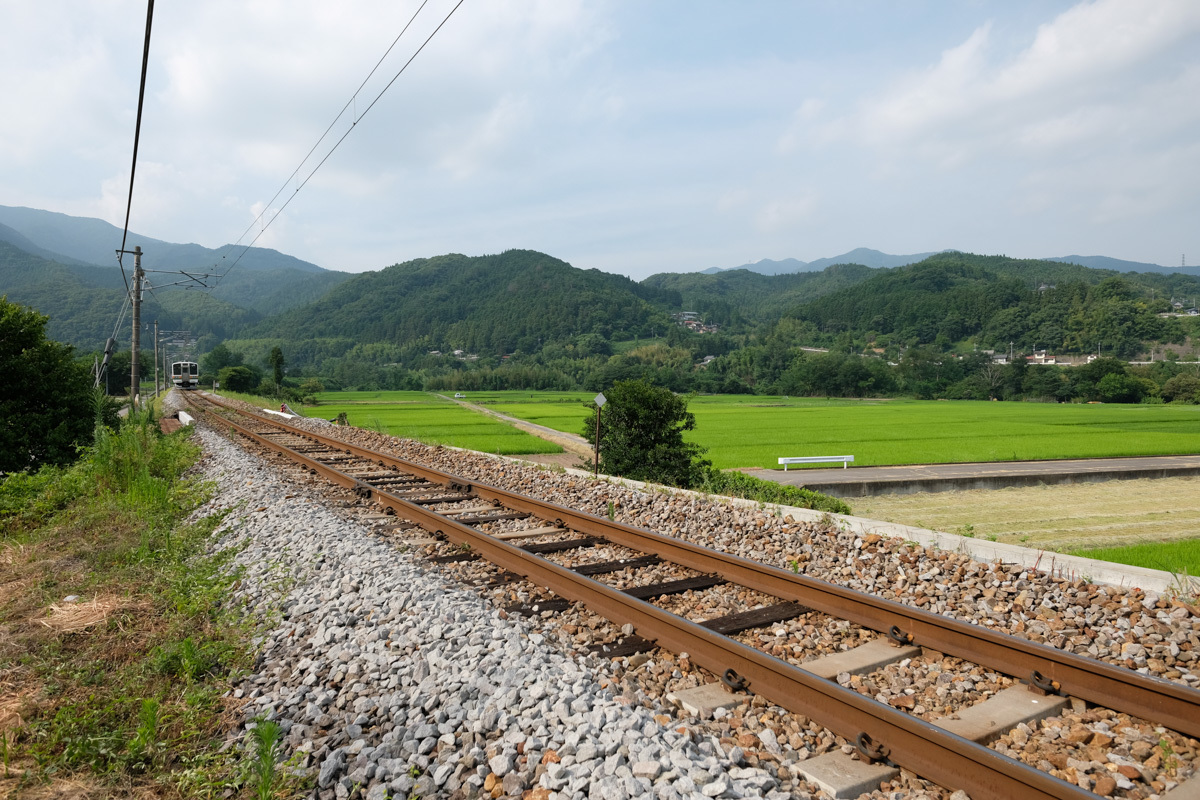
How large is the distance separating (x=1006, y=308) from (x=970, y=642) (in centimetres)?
16870

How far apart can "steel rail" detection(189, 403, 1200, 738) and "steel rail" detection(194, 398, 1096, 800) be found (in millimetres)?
1224

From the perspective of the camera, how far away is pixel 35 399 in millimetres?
15539

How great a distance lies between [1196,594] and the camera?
476 cm

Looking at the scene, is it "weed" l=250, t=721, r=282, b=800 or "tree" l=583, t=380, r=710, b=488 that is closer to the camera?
"weed" l=250, t=721, r=282, b=800

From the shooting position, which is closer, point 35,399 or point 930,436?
point 35,399

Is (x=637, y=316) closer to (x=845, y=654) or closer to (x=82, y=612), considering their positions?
(x=82, y=612)

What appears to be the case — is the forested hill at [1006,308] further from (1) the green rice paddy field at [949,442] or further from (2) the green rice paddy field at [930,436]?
(1) the green rice paddy field at [949,442]

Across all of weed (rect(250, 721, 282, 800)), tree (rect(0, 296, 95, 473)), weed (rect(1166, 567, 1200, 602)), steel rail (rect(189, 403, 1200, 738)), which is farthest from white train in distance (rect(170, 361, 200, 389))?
weed (rect(1166, 567, 1200, 602))

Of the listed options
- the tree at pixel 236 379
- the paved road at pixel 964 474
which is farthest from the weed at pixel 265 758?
the tree at pixel 236 379

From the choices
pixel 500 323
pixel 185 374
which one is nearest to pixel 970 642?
pixel 185 374

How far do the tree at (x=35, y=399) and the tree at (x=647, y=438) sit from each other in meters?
11.6

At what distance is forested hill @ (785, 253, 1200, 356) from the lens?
420 feet

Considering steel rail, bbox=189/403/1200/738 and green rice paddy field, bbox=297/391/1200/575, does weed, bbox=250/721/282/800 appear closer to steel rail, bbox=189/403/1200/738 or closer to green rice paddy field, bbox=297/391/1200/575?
steel rail, bbox=189/403/1200/738

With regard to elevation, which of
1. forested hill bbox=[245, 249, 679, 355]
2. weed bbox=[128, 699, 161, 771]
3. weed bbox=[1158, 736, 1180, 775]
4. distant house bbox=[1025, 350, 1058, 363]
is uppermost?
forested hill bbox=[245, 249, 679, 355]
